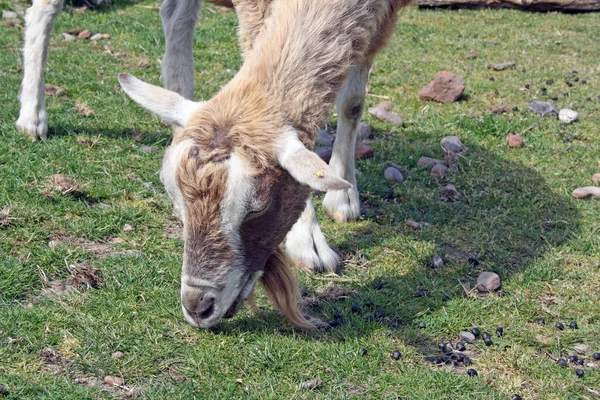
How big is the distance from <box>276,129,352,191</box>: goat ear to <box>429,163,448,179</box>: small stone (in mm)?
2888

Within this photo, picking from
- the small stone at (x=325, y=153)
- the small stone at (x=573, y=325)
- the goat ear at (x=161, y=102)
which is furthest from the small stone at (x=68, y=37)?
the small stone at (x=573, y=325)

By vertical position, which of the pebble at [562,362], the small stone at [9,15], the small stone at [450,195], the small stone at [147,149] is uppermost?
the pebble at [562,362]

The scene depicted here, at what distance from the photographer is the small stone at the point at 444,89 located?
8.29 meters

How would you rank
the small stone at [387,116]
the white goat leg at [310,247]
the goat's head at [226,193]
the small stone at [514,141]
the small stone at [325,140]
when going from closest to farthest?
the goat's head at [226,193] → the white goat leg at [310,247] → the small stone at [325,140] → the small stone at [514,141] → the small stone at [387,116]

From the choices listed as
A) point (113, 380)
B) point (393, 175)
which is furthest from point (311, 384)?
point (393, 175)

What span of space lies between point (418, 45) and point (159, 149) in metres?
4.90

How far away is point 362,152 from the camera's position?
22.6 feet

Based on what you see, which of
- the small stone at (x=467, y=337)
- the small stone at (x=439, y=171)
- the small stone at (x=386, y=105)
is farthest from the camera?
the small stone at (x=386, y=105)

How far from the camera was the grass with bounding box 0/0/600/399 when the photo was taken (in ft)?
13.0

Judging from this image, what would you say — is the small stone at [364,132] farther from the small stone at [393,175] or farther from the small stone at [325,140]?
the small stone at [393,175]

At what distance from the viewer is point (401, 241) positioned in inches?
218

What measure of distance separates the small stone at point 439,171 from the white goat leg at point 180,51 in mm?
2161

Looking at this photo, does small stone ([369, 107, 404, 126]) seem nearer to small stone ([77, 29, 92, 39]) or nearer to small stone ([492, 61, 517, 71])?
small stone ([492, 61, 517, 71])

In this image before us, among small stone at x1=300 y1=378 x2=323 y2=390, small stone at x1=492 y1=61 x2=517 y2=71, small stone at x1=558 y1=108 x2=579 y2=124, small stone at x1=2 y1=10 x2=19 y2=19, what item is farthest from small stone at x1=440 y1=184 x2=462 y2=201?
small stone at x1=2 y1=10 x2=19 y2=19
